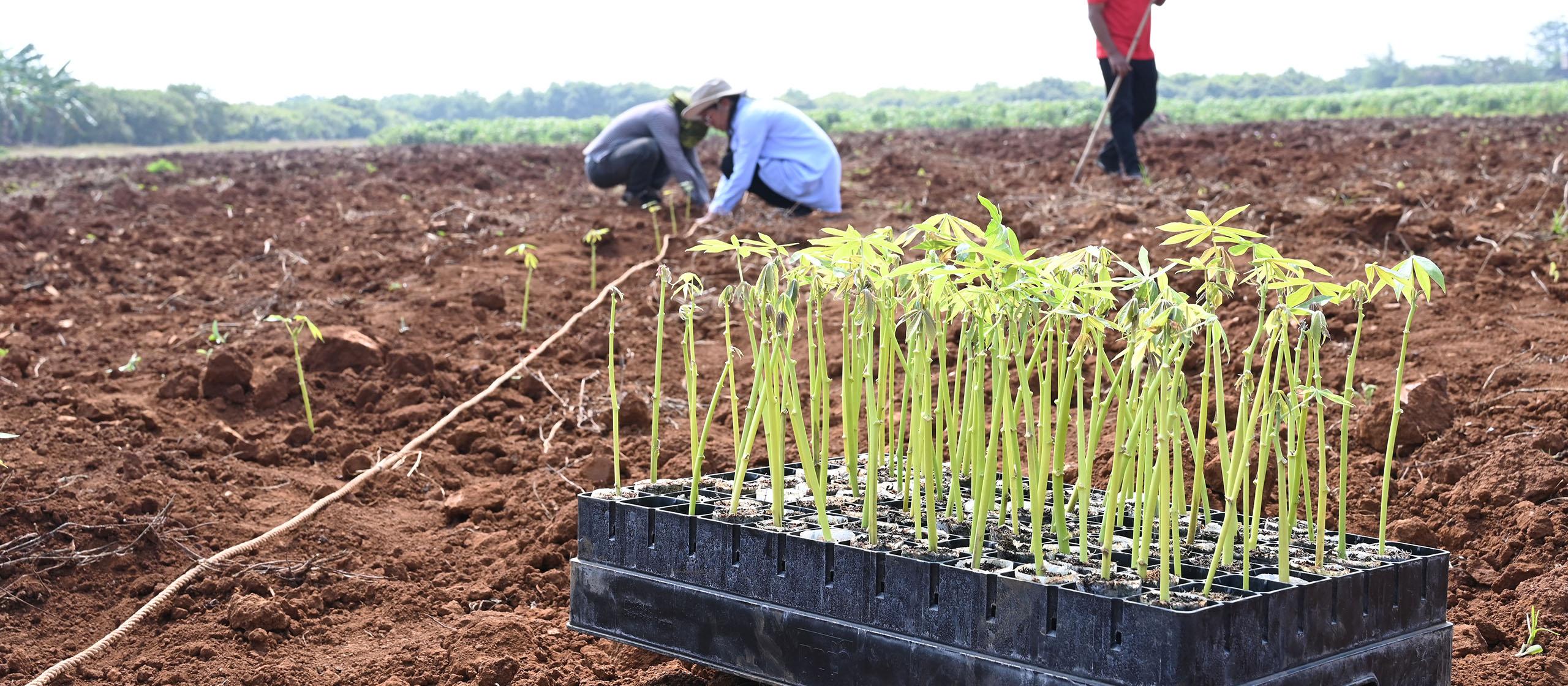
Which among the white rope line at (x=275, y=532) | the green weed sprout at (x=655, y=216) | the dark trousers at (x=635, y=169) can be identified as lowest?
the white rope line at (x=275, y=532)

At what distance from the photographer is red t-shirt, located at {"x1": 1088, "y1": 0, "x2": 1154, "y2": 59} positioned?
748 centimetres

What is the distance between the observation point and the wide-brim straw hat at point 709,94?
270 inches

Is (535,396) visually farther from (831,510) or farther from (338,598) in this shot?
(831,510)

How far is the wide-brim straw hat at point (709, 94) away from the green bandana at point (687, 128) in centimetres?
56

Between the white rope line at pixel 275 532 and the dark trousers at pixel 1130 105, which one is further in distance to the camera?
the dark trousers at pixel 1130 105

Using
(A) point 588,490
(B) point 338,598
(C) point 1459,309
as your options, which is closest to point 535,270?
(A) point 588,490

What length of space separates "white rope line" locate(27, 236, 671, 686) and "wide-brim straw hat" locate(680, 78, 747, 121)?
244 cm

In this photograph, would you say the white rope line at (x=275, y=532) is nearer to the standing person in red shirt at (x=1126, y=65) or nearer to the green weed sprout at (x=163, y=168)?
the standing person in red shirt at (x=1126, y=65)

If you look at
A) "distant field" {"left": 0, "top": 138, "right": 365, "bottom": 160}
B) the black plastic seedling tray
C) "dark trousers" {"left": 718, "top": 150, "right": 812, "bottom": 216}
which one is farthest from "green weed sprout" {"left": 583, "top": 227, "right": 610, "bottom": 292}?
"distant field" {"left": 0, "top": 138, "right": 365, "bottom": 160}

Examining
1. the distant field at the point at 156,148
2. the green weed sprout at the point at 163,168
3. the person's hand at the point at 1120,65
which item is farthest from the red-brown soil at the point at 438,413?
the distant field at the point at 156,148

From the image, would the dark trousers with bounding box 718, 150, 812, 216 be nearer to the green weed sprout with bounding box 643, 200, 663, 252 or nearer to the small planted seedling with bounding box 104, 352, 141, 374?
the green weed sprout with bounding box 643, 200, 663, 252

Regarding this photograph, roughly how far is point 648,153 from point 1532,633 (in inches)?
241

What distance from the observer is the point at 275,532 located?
10.2 feet

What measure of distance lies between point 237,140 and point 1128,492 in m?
32.8
